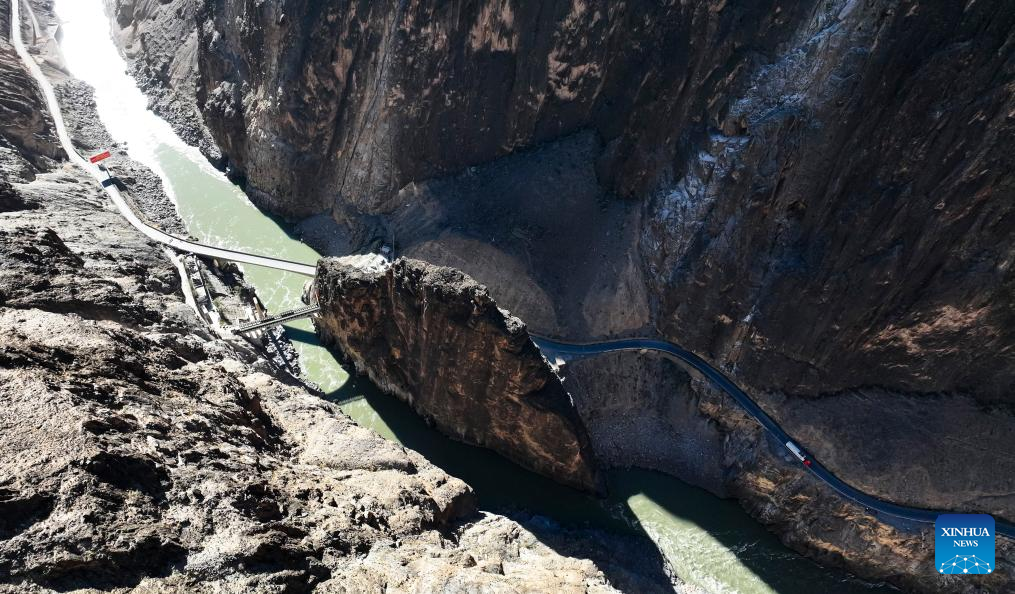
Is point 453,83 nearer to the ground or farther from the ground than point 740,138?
farther from the ground

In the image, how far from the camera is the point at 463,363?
30.5m

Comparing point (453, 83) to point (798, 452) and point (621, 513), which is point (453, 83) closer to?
point (621, 513)

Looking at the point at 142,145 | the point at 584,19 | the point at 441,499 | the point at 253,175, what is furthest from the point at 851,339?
the point at 142,145

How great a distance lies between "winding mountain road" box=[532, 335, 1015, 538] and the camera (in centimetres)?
2797

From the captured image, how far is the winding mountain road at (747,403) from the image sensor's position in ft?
91.8

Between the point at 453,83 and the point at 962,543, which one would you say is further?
the point at 453,83

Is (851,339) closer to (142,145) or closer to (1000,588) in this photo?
(1000,588)

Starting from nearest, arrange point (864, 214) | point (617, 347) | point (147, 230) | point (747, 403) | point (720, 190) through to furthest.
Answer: point (864, 214)
point (720, 190)
point (747, 403)
point (617, 347)
point (147, 230)

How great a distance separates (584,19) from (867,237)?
69.6ft

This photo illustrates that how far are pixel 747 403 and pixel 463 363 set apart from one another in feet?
53.5

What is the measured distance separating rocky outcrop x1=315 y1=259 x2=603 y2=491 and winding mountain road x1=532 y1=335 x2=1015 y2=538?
621 centimetres

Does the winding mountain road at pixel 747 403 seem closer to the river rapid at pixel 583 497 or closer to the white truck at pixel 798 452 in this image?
the white truck at pixel 798 452

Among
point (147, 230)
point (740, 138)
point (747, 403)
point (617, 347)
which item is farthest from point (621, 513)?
point (147, 230)

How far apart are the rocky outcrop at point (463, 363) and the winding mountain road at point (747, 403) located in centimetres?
621
